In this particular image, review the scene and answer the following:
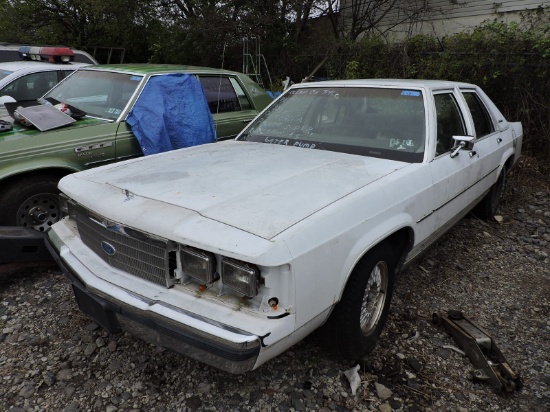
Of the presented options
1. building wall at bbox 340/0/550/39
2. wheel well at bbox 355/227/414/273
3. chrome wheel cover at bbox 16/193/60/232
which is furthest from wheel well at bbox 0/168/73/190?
building wall at bbox 340/0/550/39

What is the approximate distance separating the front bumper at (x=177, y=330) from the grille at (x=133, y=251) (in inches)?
5.7

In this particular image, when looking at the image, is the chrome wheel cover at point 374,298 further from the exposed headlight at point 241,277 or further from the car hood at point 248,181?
the exposed headlight at point 241,277

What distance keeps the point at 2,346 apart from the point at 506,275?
3.92m

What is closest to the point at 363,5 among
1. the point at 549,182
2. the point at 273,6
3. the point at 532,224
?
the point at 273,6

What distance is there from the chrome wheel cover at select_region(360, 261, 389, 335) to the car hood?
561 millimetres

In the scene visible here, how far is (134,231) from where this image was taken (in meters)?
2.20

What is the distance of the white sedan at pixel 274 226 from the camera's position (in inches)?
75.8

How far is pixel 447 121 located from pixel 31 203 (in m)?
3.50

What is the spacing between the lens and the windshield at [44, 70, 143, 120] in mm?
4559

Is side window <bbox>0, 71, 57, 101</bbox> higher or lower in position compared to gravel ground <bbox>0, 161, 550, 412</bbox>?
higher

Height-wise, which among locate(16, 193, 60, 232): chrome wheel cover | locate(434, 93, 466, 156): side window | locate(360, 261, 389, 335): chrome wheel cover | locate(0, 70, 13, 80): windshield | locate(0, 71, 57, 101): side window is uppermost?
locate(0, 70, 13, 80): windshield

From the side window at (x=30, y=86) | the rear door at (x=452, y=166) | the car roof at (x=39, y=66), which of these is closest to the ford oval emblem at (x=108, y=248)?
the rear door at (x=452, y=166)

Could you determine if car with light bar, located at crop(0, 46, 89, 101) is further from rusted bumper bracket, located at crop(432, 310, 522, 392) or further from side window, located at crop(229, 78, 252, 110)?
rusted bumper bracket, located at crop(432, 310, 522, 392)

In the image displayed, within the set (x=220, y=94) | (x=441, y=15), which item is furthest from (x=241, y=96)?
(x=441, y=15)
